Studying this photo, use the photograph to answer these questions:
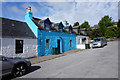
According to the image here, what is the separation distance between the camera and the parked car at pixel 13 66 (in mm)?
4807

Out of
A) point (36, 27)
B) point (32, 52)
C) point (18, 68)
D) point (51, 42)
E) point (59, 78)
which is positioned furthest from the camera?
point (51, 42)

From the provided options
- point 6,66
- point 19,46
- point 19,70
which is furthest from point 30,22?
point 6,66

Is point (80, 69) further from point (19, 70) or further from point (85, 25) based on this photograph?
point (85, 25)

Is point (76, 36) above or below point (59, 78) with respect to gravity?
above

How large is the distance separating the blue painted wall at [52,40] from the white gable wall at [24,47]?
3.19ft

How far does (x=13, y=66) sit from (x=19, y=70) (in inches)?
22.2

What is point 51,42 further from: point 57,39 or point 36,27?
point 36,27

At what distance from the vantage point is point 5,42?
9531mm

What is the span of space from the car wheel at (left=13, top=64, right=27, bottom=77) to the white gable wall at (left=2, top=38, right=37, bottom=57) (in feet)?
17.0

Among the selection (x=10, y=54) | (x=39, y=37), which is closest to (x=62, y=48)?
(x=39, y=37)

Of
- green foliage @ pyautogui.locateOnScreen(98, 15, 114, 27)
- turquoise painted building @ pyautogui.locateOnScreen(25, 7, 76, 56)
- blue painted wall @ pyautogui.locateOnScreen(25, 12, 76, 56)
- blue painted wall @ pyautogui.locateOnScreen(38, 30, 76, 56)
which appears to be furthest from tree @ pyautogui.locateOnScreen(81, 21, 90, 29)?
turquoise painted building @ pyautogui.locateOnScreen(25, 7, 76, 56)

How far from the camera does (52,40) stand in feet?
48.9

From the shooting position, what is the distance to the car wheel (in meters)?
5.37

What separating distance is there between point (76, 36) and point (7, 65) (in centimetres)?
1816
